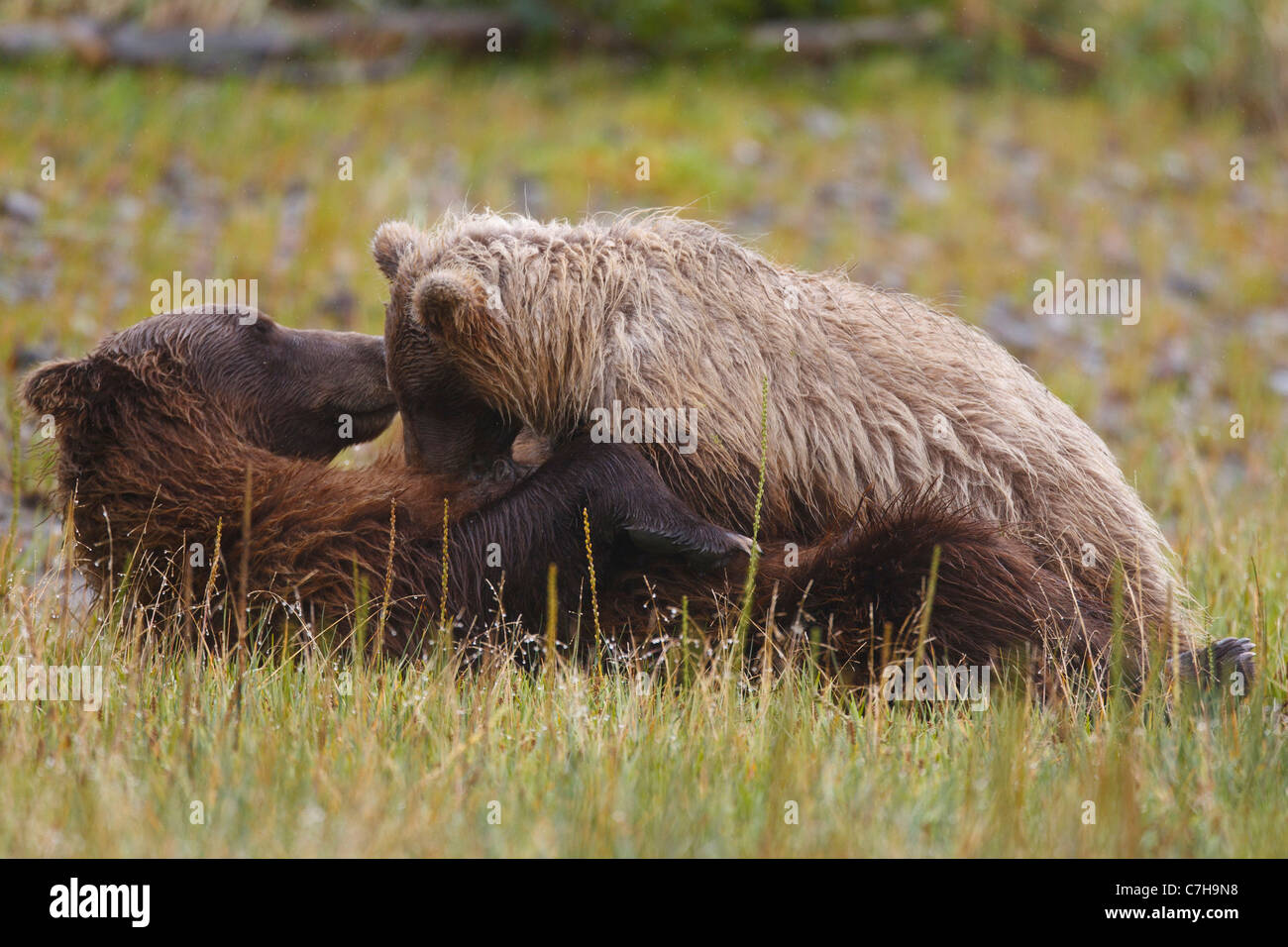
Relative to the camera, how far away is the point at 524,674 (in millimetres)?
5035

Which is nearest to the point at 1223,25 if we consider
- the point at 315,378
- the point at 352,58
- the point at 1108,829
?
the point at 352,58

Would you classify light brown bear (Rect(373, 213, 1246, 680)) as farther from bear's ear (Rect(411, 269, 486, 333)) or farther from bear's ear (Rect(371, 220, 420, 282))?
bear's ear (Rect(371, 220, 420, 282))

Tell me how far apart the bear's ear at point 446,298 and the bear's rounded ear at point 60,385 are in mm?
1228

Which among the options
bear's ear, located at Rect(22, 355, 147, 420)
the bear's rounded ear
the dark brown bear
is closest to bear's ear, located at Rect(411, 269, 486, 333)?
the dark brown bear

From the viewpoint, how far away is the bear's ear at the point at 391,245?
5.94 meters

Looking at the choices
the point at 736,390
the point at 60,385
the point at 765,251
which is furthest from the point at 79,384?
the point at 765,251

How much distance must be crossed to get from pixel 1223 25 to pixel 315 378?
580 inches

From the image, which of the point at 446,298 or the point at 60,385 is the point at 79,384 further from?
the point at 446,298

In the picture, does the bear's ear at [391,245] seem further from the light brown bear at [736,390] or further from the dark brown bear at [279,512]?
the dark brown bear at [279,512]

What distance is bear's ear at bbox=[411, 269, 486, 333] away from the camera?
5.18 meters

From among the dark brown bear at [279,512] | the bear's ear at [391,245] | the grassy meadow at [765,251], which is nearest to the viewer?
the grassy meadow at [765,251]

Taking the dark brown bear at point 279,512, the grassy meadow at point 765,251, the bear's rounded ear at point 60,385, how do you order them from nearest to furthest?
the grassy meadow at point 765,251, the dark brown bear at point 279,512, the bear's rounded ear at point 60,385

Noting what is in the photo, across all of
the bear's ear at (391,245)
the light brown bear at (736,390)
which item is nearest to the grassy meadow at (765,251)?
the light brown bear at (736,390)

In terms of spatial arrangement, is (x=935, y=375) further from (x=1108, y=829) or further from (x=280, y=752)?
(x=280, y=752)
